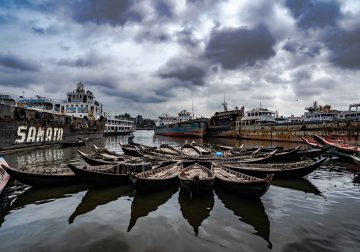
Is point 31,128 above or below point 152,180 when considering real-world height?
above

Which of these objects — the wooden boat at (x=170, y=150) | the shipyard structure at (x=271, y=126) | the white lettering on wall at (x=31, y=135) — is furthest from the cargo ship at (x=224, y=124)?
the white lettering on wall at (x=31, y=135)

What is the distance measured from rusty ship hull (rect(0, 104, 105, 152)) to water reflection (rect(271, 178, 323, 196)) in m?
31.5

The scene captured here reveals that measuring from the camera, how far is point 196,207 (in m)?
10.8

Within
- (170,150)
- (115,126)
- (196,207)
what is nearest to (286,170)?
Result: (196,207)

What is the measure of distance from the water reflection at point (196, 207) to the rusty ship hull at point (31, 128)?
27.2 metres

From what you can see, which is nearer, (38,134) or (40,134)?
(38,134)

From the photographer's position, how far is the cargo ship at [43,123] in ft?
94.3

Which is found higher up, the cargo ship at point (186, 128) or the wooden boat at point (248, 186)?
the cargo ship at point (186, 128)

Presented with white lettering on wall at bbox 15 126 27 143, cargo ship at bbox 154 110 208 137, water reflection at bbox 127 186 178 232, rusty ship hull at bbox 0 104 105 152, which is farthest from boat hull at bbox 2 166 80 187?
cargo ship at bbox 154 110 208 137

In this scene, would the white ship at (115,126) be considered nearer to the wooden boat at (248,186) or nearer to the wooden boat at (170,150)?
the wooden boat at (170,150)

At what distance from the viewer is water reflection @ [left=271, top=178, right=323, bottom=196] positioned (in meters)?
13.9

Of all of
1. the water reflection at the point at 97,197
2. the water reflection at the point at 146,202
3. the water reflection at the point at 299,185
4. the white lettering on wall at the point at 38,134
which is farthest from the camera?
the white lettering on wall at the point at 38,134

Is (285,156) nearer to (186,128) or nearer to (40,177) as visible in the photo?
(40,177)

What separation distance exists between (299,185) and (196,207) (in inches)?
338
